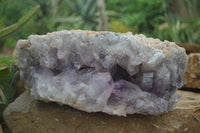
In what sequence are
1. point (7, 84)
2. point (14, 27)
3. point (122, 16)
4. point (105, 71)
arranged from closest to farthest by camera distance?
point (105, 71) < point (7, 84) < point (14, 27) < point (122, 16)

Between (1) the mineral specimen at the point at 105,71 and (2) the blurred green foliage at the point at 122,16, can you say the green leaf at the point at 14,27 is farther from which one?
(2) the blurred green foliage at the point at 122,16

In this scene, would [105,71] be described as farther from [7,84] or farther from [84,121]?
[7,84]

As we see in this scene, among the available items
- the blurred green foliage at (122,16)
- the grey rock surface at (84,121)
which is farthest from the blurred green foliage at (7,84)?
the blurred green foliage at (122,16)

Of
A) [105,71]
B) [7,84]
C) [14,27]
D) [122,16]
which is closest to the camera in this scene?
[105,71]

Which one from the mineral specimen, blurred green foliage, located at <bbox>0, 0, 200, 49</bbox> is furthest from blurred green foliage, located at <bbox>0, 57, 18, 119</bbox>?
blurred green foliage, located at <bbox>0, 0, 200, 49</bbox>

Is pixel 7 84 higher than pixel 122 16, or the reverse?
pixel 7 84

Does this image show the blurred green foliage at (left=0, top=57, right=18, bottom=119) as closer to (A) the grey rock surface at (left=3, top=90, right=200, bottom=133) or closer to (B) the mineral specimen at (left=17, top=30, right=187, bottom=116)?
(A) the grey rock surface at (left=3, top=90, right=200, bottom=133)

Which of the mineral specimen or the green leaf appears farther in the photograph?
the green leaf

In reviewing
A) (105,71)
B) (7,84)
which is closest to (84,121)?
(105,71)
